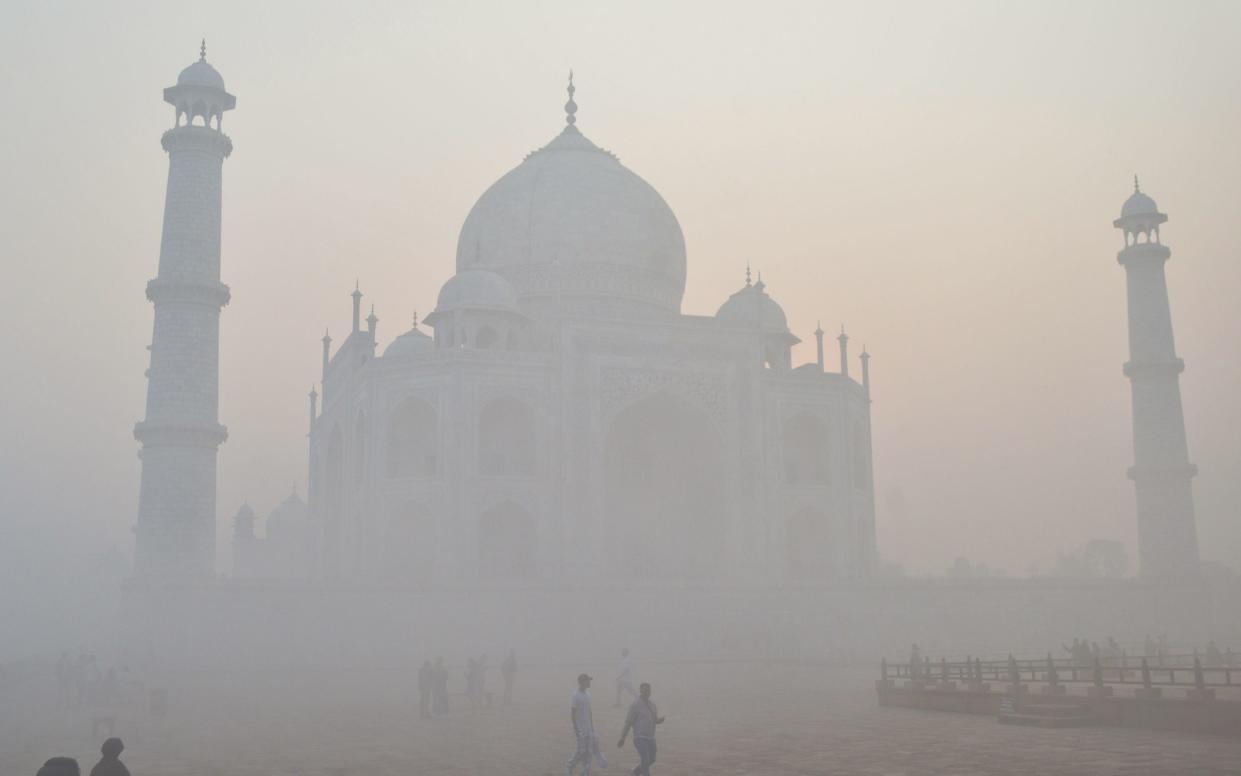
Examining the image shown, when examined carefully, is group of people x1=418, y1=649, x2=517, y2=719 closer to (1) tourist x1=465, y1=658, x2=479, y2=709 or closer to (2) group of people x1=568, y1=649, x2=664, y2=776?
(1) tourist x1=465, y1=658, x2=479, y2=709

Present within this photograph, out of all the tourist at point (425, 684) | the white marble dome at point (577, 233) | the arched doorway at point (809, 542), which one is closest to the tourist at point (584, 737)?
the tourist at point (425, 684)

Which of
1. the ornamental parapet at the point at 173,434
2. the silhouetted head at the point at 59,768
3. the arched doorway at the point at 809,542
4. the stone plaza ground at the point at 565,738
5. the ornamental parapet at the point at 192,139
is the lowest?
the stone plaza ground at the point at 565,738

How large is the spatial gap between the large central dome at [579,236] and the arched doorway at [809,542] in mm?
7499

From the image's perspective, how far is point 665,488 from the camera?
33312 millimetres

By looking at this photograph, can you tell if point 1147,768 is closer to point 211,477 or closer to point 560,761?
point 560,761

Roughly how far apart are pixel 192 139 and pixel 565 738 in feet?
64.9

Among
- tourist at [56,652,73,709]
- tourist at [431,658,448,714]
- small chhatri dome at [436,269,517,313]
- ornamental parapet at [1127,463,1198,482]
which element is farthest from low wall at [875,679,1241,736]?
small chhatri dome at [436,269,517,313]

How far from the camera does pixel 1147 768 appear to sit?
28.3 feet

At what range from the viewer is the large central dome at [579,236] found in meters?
35.5

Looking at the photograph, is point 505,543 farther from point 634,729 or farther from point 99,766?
point 99,766

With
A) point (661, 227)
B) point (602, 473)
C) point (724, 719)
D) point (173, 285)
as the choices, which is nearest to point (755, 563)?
point (602, 473)

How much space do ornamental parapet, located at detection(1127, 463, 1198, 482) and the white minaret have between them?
23.0 m

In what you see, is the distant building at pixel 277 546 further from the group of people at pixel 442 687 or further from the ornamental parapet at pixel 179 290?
the group of people at pixel 442 687

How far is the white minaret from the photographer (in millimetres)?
25766
